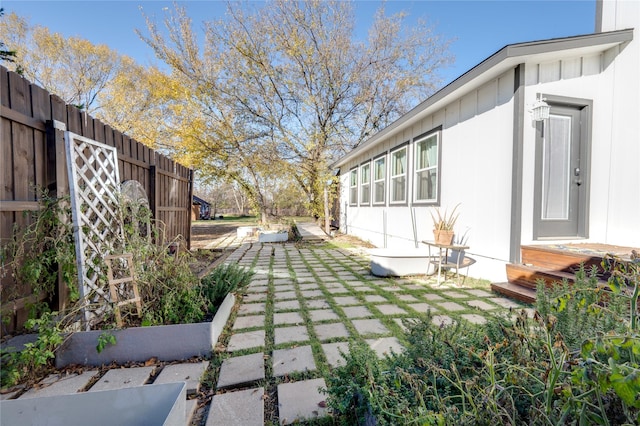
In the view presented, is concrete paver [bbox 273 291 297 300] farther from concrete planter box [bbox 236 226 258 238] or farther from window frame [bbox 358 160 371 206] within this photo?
concrete planter box [bbox 236 226 258 238]

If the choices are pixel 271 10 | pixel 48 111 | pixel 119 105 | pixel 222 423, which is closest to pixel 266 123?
pixel 271 10

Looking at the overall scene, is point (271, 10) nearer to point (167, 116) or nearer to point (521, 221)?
point (167, 116)

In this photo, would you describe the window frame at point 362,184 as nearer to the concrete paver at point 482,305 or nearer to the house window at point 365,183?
the house window at point 365,183

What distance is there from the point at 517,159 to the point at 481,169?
612 mm

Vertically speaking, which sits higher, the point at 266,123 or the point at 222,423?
the point at 266,123

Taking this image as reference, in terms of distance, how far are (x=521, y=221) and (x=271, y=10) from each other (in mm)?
10248

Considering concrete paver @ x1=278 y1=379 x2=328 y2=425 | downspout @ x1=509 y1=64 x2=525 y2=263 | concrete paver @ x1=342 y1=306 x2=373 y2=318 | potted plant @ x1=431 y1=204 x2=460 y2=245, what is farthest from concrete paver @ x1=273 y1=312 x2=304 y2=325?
downspout @ x1=509 y1=64 x2=525 y2=263

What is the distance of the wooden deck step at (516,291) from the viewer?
3174 mm

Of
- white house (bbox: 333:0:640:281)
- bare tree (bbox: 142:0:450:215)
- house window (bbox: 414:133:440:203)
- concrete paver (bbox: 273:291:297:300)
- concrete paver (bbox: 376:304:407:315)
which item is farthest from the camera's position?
bare tree (bbox: 142:0:450:215)

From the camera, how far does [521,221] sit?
145 inches

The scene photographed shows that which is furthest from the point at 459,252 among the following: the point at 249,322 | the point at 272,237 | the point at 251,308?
the point at 272,237

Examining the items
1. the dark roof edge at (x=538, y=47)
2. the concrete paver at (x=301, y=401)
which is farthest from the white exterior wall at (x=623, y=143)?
the concrete paver at (x=301, y=401)

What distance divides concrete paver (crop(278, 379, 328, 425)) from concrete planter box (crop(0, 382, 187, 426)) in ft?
1.76

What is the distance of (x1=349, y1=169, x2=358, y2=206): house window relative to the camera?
10.5 m
